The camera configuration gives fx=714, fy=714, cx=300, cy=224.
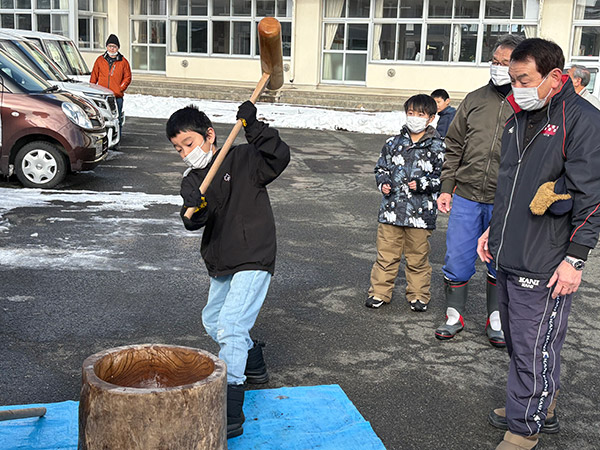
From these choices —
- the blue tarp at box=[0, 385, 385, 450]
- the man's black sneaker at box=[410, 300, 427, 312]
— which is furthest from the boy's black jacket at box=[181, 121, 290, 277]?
the man's black sneaker at box=[410, 300, 427, 312]

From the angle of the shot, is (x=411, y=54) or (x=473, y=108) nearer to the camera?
(x=473, y=108)

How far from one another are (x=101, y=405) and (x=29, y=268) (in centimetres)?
412

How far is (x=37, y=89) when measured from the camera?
10.1 metres

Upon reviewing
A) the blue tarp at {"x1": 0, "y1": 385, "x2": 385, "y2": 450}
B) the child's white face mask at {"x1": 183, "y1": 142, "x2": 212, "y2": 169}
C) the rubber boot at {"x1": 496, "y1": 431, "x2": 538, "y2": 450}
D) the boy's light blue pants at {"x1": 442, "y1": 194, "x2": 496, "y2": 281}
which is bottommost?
the blue tarp at {"x1": 0, "y1": 385, "x2": 385, "y2": 450}

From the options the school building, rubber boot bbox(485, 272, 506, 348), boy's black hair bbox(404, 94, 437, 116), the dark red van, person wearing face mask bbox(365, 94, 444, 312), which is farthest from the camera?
the school building

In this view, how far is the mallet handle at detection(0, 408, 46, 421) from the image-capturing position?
3548mm

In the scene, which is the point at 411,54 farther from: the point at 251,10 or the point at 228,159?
the point at 228,159

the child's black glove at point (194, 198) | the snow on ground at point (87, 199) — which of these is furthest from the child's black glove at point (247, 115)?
the snow on ground at point (87, 199)

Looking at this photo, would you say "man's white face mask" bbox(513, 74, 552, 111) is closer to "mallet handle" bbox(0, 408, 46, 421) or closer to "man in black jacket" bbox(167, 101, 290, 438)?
"man in black jacket" bbox(167, 101, 290, 438)

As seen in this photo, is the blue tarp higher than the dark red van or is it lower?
lower

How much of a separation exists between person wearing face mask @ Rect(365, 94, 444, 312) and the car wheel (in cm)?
577

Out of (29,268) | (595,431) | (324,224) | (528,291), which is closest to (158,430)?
(528,291)

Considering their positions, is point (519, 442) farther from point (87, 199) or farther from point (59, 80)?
point (59, 80)

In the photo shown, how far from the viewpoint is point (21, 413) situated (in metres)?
3.61
